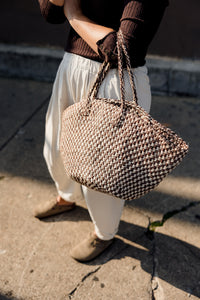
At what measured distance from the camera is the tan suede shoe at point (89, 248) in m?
2.05

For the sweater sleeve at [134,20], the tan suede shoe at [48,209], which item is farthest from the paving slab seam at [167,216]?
the sweater sleeve at [134,20]

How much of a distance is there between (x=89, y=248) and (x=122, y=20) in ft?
4.14

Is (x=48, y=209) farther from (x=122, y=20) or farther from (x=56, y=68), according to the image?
(x=56, y=68)

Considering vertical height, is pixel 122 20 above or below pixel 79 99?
above

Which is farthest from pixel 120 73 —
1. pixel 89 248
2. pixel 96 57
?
pixel 89 248

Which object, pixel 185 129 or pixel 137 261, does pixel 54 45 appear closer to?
pixel 185 129

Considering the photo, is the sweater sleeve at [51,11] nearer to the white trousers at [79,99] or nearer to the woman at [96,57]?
the woman at [96,57]

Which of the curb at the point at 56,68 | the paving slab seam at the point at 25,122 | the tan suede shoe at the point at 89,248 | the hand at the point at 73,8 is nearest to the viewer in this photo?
the hand at the point at 73,8

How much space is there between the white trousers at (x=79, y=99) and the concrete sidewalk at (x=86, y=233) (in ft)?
0.68

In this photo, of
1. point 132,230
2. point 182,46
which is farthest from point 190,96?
point 132,230

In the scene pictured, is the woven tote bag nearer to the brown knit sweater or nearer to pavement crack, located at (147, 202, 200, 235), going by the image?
the brown knit sweater

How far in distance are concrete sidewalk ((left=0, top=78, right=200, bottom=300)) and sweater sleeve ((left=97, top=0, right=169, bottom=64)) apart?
120cm

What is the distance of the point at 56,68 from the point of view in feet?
12.7

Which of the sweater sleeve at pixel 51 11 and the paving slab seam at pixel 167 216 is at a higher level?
the sweater sleeve at pixel 51 11
